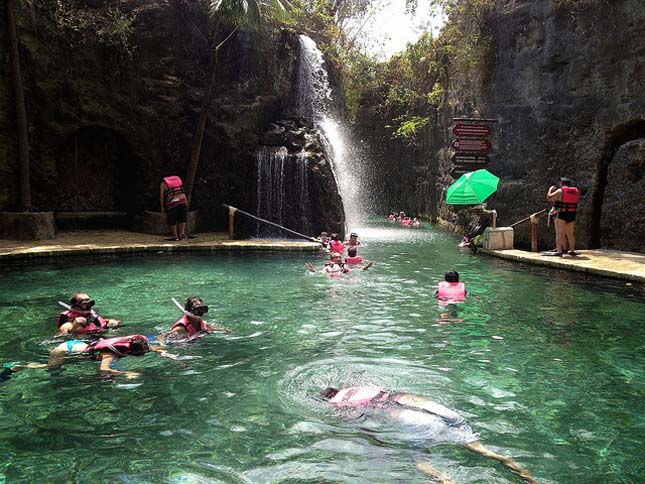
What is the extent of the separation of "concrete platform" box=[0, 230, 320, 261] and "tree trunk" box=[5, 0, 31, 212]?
1.60 meters

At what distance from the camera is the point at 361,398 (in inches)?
191

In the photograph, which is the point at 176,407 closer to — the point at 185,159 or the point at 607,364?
the point at 607,364

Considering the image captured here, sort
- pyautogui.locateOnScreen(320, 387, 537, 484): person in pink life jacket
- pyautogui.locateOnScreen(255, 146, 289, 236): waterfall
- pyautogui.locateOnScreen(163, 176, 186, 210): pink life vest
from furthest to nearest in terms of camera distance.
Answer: pyautogui.locateOnScreen(255, 146, 289, 236): waterfall → pyautogui.locateOnScreen(163, 176, 186, 210): pink life vest → pyautogui.locateOnScreen(320, 387, 537, 484): person in pink life jacket

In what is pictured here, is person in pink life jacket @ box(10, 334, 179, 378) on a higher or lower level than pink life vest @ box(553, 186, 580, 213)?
lower

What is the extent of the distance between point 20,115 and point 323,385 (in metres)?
14.9

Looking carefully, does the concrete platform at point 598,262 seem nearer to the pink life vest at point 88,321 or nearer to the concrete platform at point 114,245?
the concrete platform at point 114,245

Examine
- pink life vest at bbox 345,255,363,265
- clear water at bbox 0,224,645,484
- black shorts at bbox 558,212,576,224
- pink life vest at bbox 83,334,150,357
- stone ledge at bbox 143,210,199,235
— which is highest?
black shorts at bbox 558,212,576,224

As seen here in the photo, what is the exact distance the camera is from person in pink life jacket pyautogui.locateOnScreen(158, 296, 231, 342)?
704cm

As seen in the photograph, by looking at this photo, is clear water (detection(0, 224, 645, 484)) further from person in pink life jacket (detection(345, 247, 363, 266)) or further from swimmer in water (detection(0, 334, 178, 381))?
person in pink life jacket (detection(345, 247, 363, 266))

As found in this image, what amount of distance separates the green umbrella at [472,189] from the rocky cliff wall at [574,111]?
3.00 meters

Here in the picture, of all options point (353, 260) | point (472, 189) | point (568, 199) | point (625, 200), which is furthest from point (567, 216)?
point (353, 260)

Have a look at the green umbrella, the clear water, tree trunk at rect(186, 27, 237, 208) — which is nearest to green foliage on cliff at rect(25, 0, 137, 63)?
tree trunk at rect(186, 27, 237, 208)

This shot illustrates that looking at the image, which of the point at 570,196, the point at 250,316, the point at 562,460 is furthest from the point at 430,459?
the point at 570,196

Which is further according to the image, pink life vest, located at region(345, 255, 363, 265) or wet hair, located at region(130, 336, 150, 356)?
pink life vest, located at region(345, 255, 363, 265)
